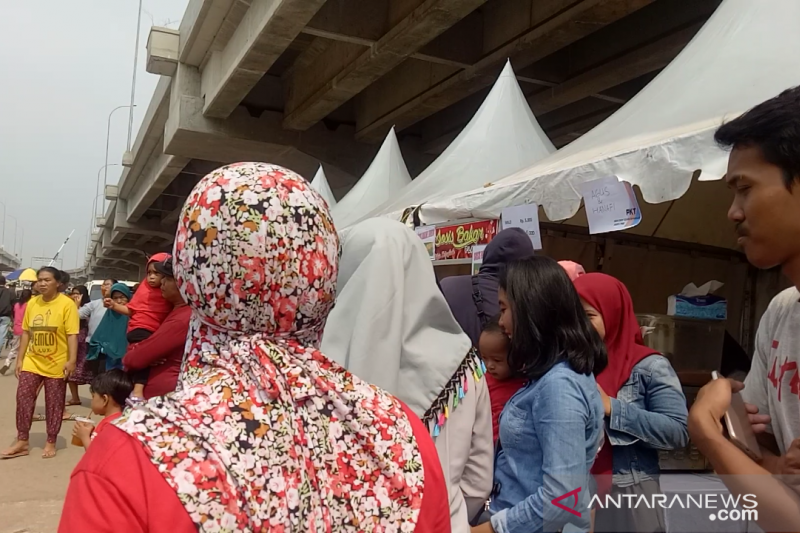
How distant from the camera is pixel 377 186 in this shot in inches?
310

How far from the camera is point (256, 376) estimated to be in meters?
1.05

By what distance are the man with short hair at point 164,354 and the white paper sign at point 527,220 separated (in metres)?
2.08

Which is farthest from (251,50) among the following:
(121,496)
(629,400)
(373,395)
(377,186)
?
(121,496)

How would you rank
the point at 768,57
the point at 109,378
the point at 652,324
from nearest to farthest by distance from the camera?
the point at 768,57 → the point at 109,378 → the point at 652,324

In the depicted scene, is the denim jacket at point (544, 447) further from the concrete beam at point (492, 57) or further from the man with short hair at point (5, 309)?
the man with short hair at point (5, 309)

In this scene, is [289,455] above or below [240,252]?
below

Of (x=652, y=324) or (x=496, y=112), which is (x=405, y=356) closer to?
(x=652, y=324)

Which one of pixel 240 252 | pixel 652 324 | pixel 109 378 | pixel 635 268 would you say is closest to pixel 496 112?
pixel 635 268

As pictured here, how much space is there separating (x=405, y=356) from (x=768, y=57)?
2784mm

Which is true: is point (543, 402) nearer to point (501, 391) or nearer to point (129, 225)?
point (501, 391)

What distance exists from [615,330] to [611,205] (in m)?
0.99

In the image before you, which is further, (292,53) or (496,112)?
(292,53)

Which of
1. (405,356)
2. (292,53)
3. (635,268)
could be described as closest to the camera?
(405,356)

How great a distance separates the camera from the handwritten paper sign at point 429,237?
16.3 feet
